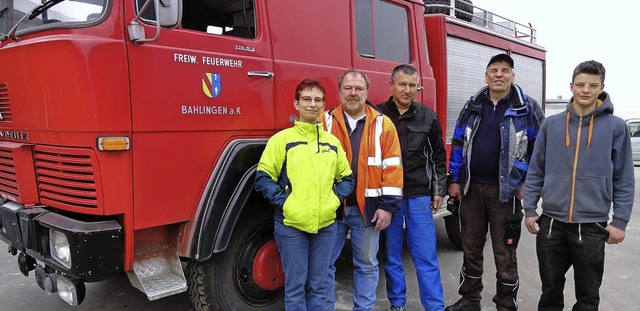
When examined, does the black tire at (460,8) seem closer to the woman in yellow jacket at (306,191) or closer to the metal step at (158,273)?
the woman in yellow jacket at (306,191)

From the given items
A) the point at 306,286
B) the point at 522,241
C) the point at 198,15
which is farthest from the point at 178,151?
the point at 522,241

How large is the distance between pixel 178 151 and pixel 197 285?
2.80 ft

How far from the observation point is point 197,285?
9.16ft

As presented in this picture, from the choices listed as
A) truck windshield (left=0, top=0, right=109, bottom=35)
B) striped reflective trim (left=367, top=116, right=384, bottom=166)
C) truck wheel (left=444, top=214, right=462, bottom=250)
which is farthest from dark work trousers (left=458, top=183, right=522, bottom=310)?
truck windshield (left=0, top=0, right=109, bottom=35)

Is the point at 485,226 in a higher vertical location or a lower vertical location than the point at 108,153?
lower

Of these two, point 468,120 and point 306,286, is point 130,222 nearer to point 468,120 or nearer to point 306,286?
point 306,286

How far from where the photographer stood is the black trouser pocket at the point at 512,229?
3.02 meters

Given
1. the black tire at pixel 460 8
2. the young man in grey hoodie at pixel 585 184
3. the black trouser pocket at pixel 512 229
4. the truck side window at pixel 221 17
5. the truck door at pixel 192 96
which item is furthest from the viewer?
the black tire at pixel 460 8

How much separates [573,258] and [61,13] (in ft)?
10.4

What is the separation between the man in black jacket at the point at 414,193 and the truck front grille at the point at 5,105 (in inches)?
91.6

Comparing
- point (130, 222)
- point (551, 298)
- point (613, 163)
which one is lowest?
point (551, 298)

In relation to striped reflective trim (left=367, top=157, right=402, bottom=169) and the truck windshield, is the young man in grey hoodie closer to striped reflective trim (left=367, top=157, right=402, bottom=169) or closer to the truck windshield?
striped reflective trim (left=367, top=157, right=402, bottom=169)

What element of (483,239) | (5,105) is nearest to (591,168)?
(483,239)

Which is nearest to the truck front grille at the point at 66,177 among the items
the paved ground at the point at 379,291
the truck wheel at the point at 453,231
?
the paved ground at the point at 379,291
